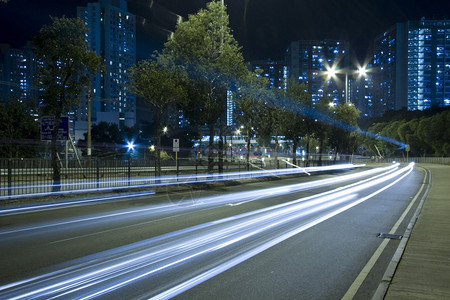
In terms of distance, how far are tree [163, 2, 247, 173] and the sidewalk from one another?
1593cm

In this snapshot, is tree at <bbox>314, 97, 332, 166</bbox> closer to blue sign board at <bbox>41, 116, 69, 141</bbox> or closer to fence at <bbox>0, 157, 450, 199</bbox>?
fence at <bbox>0, 157, 450, 199</bbox>

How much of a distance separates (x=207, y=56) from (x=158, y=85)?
5.05 meters

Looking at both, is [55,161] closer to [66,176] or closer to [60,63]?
[66,176]

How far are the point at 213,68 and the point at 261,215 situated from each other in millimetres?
13498

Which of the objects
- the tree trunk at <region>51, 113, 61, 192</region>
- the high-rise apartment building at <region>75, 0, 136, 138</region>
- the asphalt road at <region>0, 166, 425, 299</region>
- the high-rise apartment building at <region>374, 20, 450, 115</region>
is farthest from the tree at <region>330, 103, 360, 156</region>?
the high-rise apartment building at <region>374, 20, 450, 115</region>

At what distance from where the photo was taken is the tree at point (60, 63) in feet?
53.5

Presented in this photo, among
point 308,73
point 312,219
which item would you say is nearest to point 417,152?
point 312,219

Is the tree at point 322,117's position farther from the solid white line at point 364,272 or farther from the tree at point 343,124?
the solid white line at point 364,272

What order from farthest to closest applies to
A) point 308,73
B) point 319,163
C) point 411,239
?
point 308,73, point 319,163, point 411,239

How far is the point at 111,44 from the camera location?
15550 cm

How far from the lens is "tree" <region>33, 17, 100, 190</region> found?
16297mm

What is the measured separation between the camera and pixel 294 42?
19738 cm

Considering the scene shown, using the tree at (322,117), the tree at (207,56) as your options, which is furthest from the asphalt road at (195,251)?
the tree at (322,117)

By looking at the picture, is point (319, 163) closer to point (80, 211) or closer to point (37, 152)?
point (37, 152)
